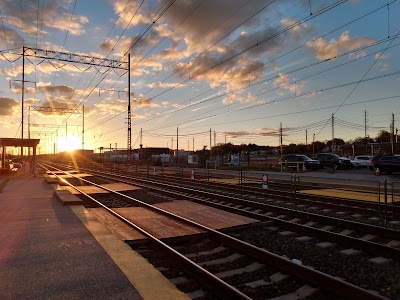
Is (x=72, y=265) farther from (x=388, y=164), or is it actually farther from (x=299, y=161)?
(x=299, y=161)

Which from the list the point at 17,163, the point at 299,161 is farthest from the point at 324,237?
the point at 17,163

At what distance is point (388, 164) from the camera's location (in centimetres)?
3142

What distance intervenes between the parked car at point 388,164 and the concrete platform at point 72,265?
2778 cm

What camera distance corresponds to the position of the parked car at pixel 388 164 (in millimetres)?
30766

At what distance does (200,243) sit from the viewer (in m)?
8.68

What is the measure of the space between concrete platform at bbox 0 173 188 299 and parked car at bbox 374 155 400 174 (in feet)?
91.1

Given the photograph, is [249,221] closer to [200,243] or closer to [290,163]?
[200,243]

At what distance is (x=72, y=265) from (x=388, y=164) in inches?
1216

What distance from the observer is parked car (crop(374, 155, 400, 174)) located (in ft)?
101

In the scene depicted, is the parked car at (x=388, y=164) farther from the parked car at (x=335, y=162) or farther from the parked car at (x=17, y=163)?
the parked car at (x=17, y=163)

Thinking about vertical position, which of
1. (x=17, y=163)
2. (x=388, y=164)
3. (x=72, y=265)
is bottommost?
(x=72, y=265)

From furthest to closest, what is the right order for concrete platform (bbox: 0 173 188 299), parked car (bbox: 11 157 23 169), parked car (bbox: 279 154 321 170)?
1. parked car (bbox: 11 157 23 169)
2. parked car (bbox: 279 154 321 170)
3. concrete platform (bbox: 0 173 188 299)

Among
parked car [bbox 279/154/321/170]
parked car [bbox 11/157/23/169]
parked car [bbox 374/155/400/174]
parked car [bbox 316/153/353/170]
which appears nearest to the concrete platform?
parked car [bbox 374/155/400/174]

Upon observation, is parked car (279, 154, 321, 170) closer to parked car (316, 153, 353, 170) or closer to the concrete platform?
parked car (316, 153, 353, 170)
